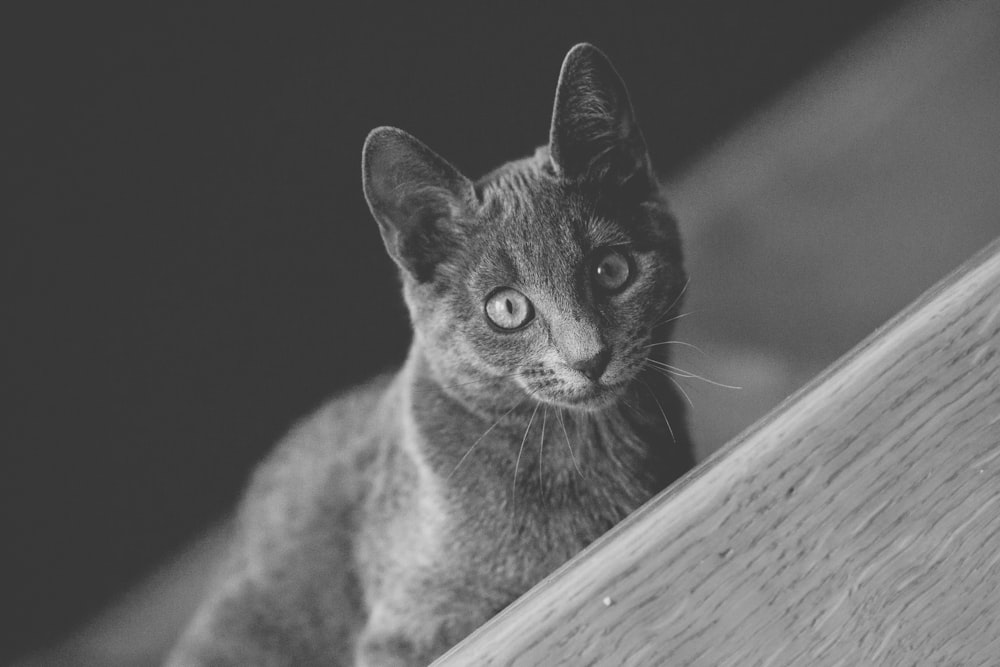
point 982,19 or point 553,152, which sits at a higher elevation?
point 553,152

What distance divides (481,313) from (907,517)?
1.20 feet

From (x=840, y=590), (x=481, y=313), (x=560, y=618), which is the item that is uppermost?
(x=481, y=313)

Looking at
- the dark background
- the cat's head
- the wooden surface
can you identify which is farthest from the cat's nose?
the dark background

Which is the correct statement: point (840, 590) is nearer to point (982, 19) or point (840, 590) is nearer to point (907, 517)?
point (907, 517)

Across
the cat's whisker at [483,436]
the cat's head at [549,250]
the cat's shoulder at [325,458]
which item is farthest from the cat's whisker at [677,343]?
the cat's shoulder at [325,458]

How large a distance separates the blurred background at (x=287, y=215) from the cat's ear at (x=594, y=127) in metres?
0.10

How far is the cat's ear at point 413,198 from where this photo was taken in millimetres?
581

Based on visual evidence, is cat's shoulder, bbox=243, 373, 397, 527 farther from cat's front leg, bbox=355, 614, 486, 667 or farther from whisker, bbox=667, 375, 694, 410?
whisker, bbox=667, 375, 694, 410

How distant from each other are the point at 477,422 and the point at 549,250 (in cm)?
18

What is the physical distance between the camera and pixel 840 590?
587 mm

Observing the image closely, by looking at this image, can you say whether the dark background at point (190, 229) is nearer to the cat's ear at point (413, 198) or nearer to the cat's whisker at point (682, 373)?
the cat's ear at point (413, 198)

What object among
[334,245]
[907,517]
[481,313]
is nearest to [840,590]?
[907,517]

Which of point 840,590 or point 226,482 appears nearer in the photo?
point 840,590

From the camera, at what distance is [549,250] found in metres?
0.60
